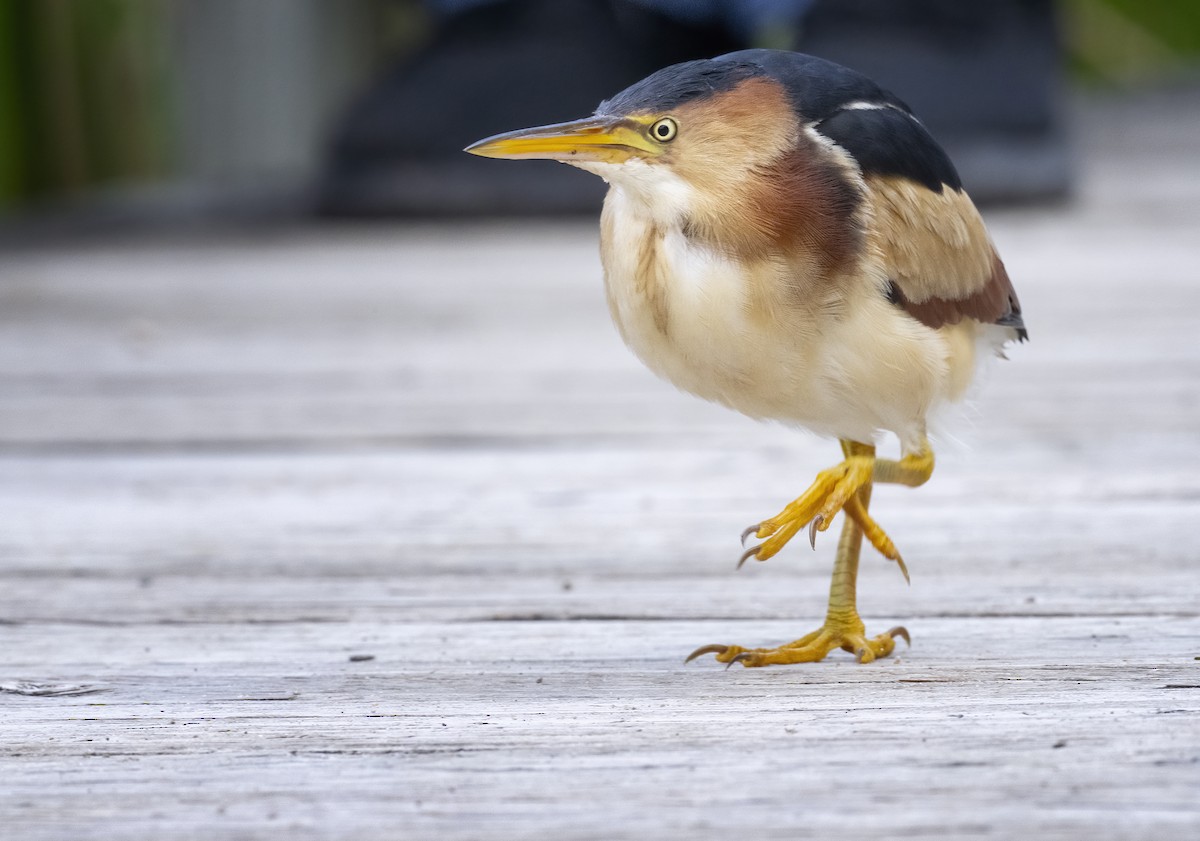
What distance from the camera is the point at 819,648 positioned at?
6.93 ft

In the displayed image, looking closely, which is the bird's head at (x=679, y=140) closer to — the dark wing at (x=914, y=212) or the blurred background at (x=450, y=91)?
the dark wing at (x=914, y=212)

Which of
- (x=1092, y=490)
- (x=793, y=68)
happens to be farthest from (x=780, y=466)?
(x=793, y=68)

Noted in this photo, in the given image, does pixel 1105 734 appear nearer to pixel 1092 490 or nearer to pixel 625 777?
pixel 625 777

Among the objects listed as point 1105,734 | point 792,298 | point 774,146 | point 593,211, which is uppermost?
point 774,146

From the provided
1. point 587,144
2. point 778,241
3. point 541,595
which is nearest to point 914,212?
point 778,241

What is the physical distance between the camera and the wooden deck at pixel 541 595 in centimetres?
163

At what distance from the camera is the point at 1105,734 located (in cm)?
176

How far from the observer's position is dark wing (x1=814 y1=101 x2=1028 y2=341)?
198 centimetres

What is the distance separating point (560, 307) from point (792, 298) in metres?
3.50

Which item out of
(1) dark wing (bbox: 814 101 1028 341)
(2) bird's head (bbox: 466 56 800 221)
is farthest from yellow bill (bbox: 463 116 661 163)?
(1) dark wing (bbox: 814 101 1028 341)

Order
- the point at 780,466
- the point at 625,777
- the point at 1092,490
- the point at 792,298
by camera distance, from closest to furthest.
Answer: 1. the point at 625,777
2. the point at 792,298
3. the point at 1092,490
4. the point at 780,466

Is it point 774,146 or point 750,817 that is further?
point 774,146

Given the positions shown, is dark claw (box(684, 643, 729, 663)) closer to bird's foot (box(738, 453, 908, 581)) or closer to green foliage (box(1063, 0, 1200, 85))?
bird's foot (box(738, 453, 908, 581))

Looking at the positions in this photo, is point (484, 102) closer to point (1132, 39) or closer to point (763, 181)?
point (763, 181)
